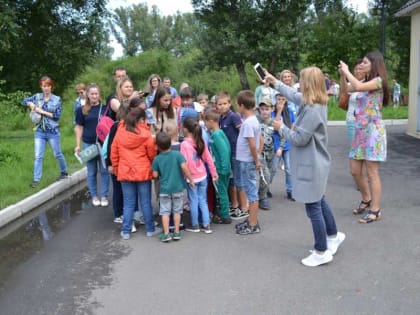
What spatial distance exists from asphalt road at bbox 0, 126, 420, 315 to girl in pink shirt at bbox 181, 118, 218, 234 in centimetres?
22

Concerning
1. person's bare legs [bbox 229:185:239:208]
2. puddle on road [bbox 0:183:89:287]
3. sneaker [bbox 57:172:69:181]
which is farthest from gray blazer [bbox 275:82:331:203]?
sneaker [bbox 57:172:69:181]

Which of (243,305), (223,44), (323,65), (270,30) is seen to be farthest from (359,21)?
(243,305)

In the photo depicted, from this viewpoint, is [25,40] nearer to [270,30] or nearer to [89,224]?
[270,30]

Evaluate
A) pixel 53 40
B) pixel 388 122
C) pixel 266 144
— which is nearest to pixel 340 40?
pixel 388 122

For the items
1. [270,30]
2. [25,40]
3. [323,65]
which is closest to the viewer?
[25,40]

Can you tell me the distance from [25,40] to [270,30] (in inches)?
495

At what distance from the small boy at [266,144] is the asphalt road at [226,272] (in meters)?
0.30

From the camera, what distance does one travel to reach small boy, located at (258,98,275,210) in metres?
6.50

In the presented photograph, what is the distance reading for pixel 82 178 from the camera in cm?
943

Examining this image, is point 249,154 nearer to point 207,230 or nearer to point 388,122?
point 207,230

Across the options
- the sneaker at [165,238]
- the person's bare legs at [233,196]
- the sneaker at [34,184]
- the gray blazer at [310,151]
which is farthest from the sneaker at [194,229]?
the sneaker at [34,184]

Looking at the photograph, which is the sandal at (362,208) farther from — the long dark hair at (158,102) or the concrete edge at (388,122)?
the concrete edge at (388,122)

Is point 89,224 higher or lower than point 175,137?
lower

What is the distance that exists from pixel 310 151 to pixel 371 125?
1701 mm
